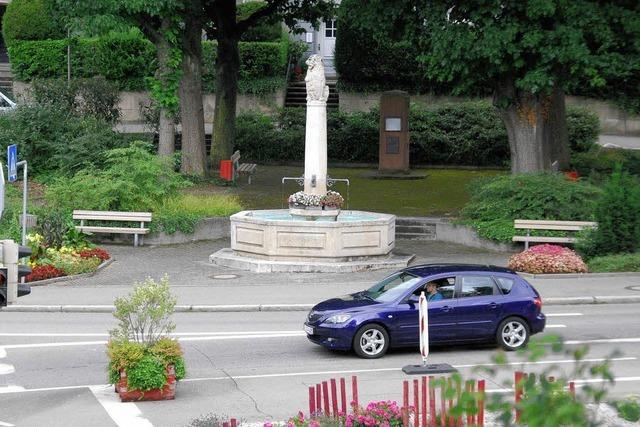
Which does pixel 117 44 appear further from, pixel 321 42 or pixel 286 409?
pixel 286 409

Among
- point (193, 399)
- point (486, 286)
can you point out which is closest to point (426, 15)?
point (486, 286)

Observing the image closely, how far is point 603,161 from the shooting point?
3925cm

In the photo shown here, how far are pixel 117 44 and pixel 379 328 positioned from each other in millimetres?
35453

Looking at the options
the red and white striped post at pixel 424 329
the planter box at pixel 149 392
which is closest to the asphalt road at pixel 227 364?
the planter box at pixel 149 392

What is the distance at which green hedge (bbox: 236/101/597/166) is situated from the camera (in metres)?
43.5

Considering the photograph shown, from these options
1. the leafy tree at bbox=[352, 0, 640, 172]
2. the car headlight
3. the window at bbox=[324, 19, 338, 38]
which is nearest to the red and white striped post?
the car headlight

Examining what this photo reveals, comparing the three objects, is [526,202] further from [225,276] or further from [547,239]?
[225,276]

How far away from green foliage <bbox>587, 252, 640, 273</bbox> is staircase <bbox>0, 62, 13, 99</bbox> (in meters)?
34.0

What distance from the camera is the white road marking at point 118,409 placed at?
14.1 m

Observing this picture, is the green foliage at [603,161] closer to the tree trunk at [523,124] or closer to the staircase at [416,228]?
the tree trunk at [523,124]

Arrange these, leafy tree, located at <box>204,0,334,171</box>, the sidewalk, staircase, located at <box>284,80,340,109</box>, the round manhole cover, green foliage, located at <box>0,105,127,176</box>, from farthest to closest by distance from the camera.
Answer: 1. staircase, located at <box>284,80,340,109</box>
2. leafy tree, located at <box>204,0,334,171</box>
3. green foliage, located at <box>0,105,127,176</box>
4. the round manhole cover
5. the sidewalk

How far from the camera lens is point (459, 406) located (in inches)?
223

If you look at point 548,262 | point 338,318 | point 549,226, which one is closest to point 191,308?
point 338,318

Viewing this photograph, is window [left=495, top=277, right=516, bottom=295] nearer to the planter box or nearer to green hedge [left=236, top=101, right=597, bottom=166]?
the planter box
